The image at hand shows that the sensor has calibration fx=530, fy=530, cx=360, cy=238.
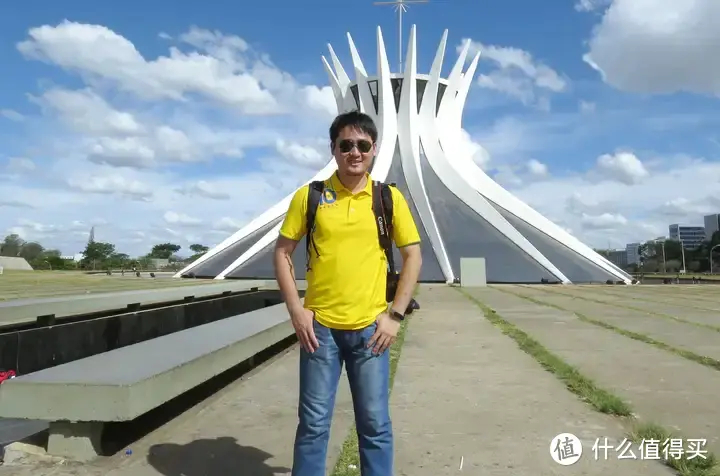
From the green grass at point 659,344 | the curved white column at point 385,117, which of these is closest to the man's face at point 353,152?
the green grass at point 659,344

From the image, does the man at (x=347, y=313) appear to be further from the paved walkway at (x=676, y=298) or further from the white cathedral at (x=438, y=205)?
the white cathedral at (x=438, y=205)

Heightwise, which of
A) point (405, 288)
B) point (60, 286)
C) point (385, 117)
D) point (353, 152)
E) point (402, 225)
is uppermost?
point (385, 117)

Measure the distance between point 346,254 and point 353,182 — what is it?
27cm

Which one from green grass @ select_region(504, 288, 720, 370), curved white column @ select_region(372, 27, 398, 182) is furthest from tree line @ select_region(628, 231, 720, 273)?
green grass @ select_region(504, 288, 720, 370)

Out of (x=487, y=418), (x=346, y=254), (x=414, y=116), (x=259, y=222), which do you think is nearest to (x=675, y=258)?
(x=414, y=116)

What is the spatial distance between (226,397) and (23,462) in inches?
48.8

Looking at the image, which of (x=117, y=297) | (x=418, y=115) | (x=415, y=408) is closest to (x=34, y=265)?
(x=418, y=115)

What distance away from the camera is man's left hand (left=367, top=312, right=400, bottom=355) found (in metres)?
1.75

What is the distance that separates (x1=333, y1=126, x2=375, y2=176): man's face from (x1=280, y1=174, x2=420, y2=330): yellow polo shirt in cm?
7

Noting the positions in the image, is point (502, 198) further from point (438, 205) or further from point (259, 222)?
point (259, 222)

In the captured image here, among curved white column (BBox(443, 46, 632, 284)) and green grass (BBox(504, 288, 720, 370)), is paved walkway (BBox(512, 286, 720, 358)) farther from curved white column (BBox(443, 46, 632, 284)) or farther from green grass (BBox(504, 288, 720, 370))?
curved white column (BBox(443, 46, 632, 284))

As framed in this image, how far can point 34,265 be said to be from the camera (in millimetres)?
55531

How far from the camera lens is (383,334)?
1.75 m

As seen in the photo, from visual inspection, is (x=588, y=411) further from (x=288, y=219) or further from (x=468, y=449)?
(x=288, y=219)
